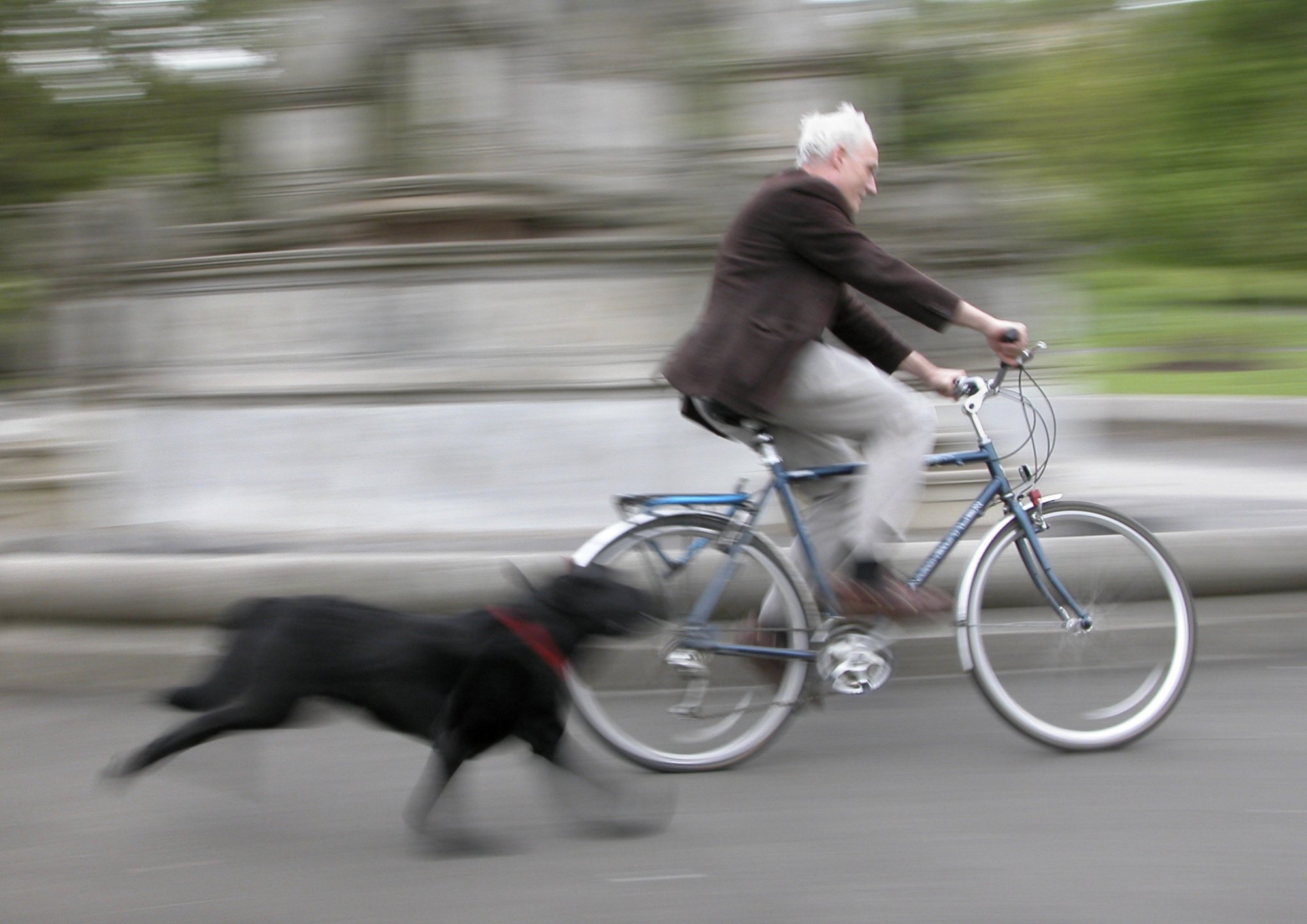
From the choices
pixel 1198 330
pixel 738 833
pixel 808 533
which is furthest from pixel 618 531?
pixel 1198 330

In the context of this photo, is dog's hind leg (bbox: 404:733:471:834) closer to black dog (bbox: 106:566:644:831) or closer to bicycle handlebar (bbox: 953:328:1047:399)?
Answer: black dog (bbox: 106:566:644:831)

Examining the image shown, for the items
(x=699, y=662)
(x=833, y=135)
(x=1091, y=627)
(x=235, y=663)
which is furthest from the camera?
(x=1091, y=627)

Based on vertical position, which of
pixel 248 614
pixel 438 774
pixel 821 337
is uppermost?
pixel 821 337

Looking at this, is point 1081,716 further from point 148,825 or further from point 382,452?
point 382,452

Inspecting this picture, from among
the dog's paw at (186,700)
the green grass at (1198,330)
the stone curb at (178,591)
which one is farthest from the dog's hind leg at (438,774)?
the green grass at (1198,330)

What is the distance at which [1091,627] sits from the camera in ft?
13.4

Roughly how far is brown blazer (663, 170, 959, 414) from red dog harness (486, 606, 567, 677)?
899 millimetres

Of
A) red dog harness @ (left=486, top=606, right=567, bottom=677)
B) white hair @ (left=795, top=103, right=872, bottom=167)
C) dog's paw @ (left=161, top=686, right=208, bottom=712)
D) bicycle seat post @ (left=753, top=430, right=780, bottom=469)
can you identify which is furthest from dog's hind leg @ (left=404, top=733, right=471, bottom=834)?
white hair @ (left=795, top=103, right=872, bottom=167)

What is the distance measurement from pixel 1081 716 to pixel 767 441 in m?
1.24

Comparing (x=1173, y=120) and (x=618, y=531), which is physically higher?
(x=618, y=531)

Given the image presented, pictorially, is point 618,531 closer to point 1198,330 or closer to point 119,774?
point 119,774

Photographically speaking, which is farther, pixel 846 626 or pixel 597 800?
pixel 846 626

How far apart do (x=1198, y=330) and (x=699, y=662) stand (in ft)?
41.5

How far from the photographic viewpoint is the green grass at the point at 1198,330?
1244 cm
